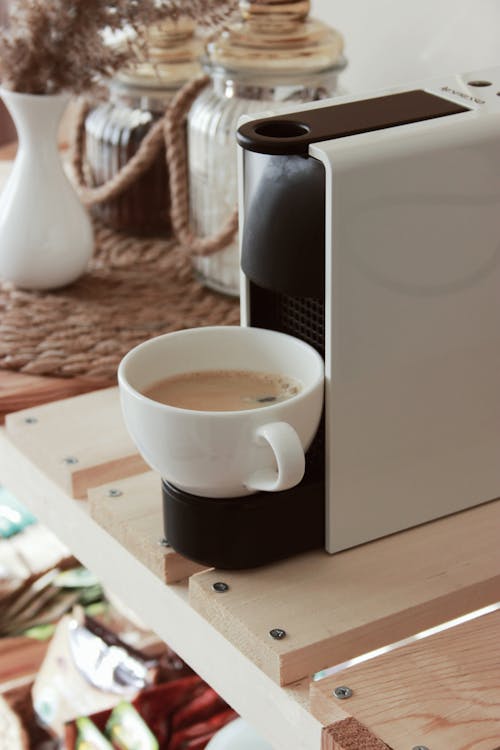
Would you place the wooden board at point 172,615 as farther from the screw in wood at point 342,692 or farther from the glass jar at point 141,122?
the glass jar at point 141,122

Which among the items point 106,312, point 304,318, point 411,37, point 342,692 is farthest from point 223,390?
point 411,37

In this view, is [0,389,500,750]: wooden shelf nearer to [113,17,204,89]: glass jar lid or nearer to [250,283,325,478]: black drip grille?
[250,283,325,478]: black drip grille

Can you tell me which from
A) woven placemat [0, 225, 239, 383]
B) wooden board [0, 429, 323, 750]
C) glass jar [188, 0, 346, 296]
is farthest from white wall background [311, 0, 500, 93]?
wooden board [0, 429, 323, 750]

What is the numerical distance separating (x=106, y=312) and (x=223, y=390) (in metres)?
0.33

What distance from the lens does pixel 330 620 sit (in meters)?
0.57

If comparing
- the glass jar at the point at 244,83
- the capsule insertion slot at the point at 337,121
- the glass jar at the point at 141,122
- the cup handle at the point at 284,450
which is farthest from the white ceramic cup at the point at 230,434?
the glass jar at the point at 141,122

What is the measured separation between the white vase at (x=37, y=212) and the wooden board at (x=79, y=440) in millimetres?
166

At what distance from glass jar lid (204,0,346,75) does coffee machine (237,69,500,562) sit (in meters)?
0.27

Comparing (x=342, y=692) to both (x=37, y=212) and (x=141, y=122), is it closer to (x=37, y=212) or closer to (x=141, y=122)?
(x=37, y=212)

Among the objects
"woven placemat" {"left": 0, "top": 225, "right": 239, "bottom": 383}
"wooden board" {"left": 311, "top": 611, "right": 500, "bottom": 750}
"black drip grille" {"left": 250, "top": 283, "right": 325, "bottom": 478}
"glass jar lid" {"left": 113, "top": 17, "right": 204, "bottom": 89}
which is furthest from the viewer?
"glass jar lid" {"left": 113, "top": 17, "right": 204, "bottom": 89}

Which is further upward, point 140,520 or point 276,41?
point 276,41

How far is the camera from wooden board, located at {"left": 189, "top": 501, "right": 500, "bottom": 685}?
56 centimetres

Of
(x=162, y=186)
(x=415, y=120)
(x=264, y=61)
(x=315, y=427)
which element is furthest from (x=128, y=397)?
(x=162, y=186)

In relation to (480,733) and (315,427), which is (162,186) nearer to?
(315,427)
